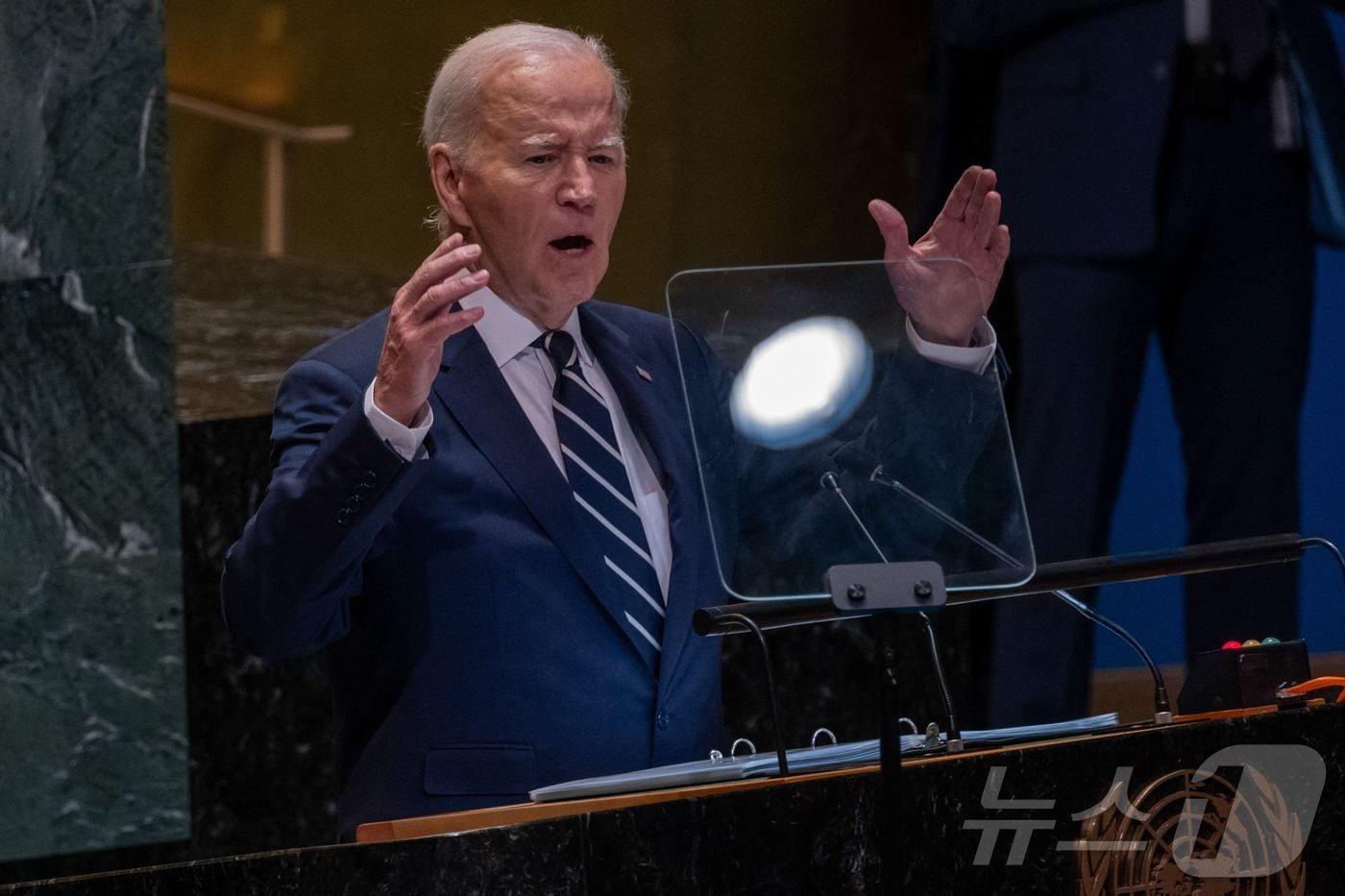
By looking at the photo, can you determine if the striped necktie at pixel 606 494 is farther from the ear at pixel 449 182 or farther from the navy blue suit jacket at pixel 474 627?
the ear at pixel 449 182

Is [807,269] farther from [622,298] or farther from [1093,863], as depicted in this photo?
[622,298]

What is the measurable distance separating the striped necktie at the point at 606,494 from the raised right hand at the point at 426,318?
1.09 ft

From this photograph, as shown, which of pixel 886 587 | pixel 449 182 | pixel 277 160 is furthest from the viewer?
pixel 277 160

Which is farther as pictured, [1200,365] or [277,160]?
[277,160]

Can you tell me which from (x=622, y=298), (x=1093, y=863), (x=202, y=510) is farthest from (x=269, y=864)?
(x=622, y=298)

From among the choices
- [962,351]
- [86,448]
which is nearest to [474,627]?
[962,351]

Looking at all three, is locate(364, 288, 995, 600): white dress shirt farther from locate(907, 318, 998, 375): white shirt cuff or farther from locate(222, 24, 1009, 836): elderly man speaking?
locate(907, 318, 998, 375): white shirt cuff

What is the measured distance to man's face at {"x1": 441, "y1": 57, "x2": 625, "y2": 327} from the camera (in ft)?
6.91

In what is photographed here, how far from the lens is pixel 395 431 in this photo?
178 centimetres

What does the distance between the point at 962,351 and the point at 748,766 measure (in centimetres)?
55

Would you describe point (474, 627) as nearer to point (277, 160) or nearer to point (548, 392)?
point (548, 392)

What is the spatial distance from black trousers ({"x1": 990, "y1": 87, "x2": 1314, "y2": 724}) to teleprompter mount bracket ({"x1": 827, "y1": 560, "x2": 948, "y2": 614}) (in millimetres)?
1971

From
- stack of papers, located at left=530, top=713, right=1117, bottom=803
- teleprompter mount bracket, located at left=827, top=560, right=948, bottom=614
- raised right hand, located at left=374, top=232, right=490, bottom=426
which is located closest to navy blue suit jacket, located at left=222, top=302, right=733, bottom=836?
raised right hand, located at left=374, top=232, right=490, bottom=426

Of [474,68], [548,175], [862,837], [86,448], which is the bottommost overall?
[862,837]
